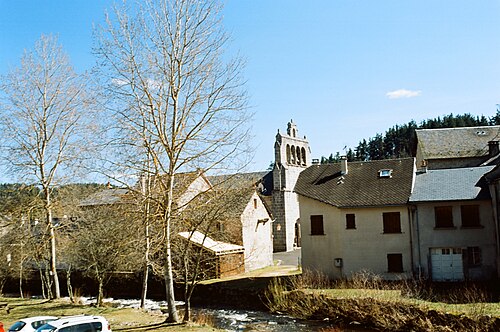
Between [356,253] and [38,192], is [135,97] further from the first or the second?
[356,253]

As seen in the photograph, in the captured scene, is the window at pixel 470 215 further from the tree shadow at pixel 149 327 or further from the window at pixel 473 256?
the tree shadow at pixel 149 327

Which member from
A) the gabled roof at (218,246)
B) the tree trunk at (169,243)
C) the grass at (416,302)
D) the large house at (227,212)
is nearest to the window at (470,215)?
the grass at (416,302)

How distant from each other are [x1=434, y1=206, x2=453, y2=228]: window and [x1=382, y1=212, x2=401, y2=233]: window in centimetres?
230

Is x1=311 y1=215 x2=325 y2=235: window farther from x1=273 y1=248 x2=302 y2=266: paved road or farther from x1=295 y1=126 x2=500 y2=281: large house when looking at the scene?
x1=273 y1=248 x2=302 y2=266: paved road

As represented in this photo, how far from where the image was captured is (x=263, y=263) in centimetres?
4294

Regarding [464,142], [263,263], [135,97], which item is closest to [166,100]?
[135,97]

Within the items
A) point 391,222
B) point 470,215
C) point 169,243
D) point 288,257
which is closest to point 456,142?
point 288,257

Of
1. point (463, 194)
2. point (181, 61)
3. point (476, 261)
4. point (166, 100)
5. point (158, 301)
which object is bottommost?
point (158, 301)

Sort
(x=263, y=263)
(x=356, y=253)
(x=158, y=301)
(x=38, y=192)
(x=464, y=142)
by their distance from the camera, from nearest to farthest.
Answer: (x=38, y=192), (x=356, y=253), (x=158, y=301), (x=263, y=263), (x=464, y=142)

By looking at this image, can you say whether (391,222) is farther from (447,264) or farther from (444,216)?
(447,264)

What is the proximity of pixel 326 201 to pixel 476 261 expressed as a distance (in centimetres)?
946

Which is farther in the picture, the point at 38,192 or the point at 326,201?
the point at 326,201

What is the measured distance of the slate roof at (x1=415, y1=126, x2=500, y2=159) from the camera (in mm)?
46906

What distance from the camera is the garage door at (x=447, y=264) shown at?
2920cm
